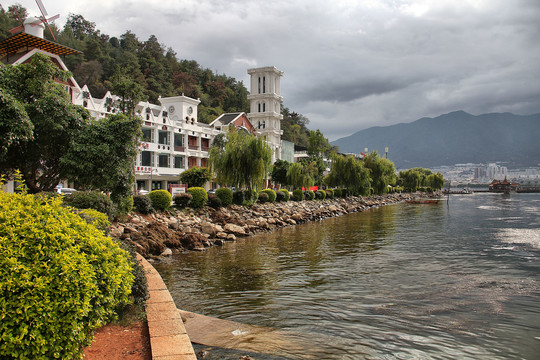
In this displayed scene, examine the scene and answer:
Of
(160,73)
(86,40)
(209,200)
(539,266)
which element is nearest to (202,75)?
(160,73)

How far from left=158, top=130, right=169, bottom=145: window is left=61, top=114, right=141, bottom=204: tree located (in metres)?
34.8

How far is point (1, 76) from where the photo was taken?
51.7ft

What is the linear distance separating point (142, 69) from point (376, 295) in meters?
94.1

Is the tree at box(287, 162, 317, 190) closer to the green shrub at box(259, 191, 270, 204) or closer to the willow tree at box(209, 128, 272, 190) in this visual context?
the green shrub at box(259, 191, 270, 204)

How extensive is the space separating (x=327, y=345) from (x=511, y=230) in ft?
95.3

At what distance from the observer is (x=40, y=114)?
1578 centimetres

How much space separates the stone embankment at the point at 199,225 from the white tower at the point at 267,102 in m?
44.0

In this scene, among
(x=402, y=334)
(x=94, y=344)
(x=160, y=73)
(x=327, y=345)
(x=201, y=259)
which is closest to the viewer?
(x=94, y=344)

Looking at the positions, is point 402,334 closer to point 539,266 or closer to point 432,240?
point 539,266

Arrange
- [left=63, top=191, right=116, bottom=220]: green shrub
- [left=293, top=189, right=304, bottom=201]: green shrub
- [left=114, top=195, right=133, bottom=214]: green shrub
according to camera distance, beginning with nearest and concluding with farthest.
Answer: [left=63, top=191, right=116, bottom=220]: green shrub → [left=114, top=195, right=133, bottom=214]: green shrub → [left=293, top=189, right=304, bottom=201]: green shrub

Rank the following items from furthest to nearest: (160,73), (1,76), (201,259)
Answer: (160,73), (201,259), (1,76)

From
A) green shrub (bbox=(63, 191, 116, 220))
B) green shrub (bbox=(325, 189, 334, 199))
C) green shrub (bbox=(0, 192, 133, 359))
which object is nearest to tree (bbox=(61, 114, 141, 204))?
green shrub (bbox=(63, 191, 116, 220))

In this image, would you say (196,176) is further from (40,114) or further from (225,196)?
(40,114)

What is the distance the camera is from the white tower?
8562 centimetres
